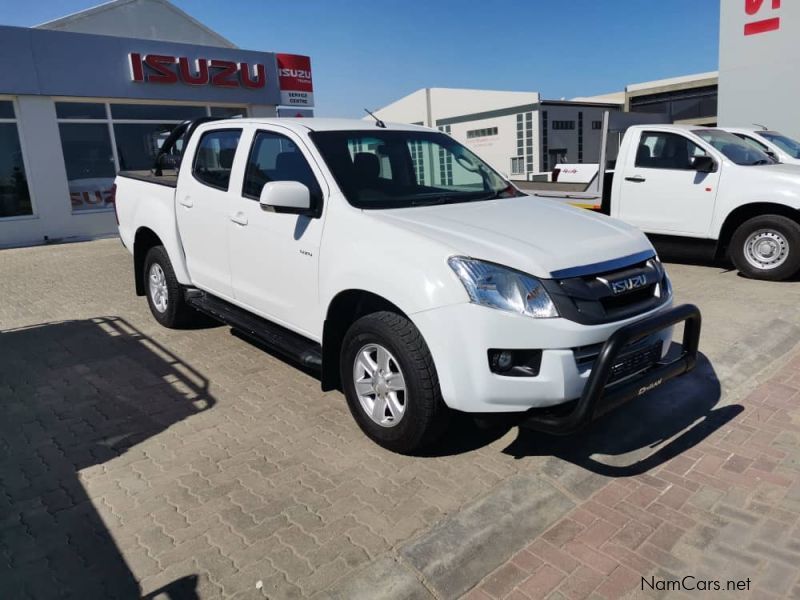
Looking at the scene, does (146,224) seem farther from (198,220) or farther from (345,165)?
(345,165)

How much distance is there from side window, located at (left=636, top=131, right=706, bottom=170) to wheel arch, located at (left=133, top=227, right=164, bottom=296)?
6310mm

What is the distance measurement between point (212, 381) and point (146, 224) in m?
1.97

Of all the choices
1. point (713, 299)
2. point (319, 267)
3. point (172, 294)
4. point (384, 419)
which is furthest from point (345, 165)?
point (713, 299)

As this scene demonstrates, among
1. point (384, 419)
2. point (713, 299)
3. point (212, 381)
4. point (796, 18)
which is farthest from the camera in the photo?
point (796, 18)

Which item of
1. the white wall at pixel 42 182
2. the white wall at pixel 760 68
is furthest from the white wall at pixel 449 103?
the white wall at pixel 42 182

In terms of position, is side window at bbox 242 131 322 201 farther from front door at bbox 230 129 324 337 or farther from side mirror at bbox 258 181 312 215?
side mirror at bbox 258 181 312 215

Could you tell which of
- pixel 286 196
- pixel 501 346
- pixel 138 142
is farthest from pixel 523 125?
pixel 501 346

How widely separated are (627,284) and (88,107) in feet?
45.2

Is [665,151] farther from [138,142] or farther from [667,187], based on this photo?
[138,142]

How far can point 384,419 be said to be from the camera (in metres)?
3.59

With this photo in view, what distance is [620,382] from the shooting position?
3.29 metres

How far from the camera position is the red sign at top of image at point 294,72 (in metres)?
16.5

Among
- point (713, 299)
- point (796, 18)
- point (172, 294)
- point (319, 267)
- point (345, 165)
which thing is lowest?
point (713, 299)

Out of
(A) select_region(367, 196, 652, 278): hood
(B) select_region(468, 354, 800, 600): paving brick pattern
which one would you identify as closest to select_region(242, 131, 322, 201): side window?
(A) select_region(367, 196, 652, 278): hood
